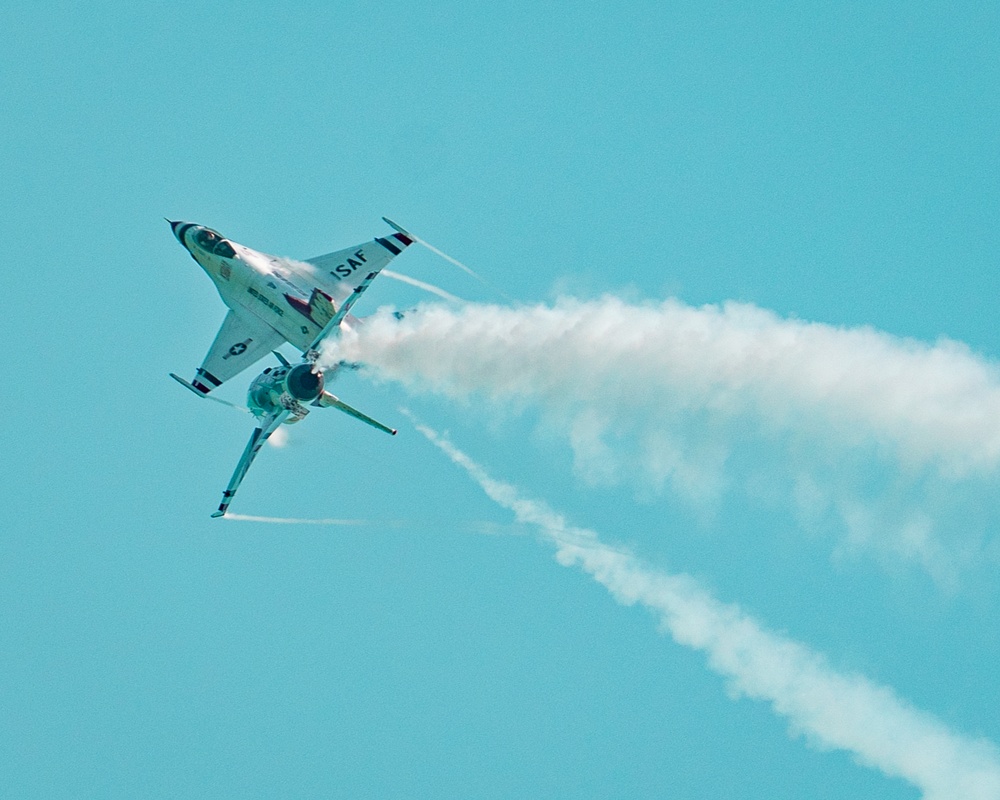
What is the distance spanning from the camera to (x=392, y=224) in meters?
56.4

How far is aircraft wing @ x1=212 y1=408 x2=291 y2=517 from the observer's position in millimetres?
51562

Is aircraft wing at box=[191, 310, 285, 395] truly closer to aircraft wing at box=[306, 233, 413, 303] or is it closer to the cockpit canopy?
the cockpit canopy

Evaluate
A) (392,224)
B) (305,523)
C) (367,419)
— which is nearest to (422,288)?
(392,224)

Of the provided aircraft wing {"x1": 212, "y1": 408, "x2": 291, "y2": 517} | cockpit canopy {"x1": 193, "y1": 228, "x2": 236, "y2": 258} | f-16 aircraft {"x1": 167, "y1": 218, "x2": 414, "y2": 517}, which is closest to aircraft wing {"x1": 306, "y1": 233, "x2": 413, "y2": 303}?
f-16 aircraft {"x1": 167, "y1": 218, "x2": 414, "y2": 517}

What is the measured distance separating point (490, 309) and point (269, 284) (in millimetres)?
9527

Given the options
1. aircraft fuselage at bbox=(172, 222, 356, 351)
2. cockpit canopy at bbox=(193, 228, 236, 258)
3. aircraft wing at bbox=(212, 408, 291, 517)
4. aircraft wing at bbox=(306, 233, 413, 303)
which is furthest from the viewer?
aircraft wing at bbox=(306, 233, 413, 303)

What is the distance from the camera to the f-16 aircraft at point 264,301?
54094mm

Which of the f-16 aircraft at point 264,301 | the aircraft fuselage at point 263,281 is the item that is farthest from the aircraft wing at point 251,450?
the aircraft fuselage at point 263,281

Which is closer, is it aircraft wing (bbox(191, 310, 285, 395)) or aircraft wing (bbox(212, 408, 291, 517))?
aircraft wing (bbox(212, 408, 291, 517))

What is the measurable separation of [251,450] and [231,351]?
562cm

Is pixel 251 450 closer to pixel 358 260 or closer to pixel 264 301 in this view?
pixel 264 301

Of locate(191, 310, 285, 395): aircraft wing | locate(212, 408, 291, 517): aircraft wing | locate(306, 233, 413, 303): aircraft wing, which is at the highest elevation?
locate(306, 233, 413, 303): aircraft wing

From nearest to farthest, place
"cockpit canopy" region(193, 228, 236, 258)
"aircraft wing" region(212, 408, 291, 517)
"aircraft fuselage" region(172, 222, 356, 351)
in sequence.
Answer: "aircraft wing" region(212, 408, 291, 517) < "aircraft fuselage" region(172, 222, 356, 351) < "cockpit canopy" region(193, 228, 236, 258)

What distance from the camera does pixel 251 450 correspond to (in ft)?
177
